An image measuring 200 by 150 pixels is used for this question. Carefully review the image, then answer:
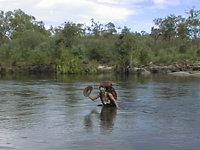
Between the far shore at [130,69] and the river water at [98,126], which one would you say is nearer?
the river water at [98,126]

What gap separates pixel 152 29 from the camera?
9519 centimetres

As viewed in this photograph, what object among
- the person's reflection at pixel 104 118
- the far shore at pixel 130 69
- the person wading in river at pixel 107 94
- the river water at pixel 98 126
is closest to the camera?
the river water at pixel 98 126

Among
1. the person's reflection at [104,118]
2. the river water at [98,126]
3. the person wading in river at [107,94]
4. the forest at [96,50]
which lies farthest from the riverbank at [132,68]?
the person's reflection at [104,118]

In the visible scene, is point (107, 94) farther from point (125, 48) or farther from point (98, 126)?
point (125, 48)

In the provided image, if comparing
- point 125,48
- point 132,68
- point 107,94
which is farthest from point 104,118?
point 125,48

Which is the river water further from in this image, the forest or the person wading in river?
the forest

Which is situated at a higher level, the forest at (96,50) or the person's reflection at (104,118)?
the forest at (96,50)

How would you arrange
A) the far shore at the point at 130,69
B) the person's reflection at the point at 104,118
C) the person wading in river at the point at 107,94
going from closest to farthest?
the person's reflection at the point at 104,118 → the person wading in river at the point at 107,94 → the far shore at the point at 130,69

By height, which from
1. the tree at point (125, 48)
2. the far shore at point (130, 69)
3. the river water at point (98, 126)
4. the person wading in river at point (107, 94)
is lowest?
the river water at point (98, 126)

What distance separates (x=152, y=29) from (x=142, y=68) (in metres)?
33.0

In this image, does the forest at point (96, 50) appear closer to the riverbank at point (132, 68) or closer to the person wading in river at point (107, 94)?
the riverbank at point (132, 68)

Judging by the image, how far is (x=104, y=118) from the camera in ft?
44.2

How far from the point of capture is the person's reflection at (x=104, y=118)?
38.5 feet

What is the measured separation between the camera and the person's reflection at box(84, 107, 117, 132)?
38.5ft
